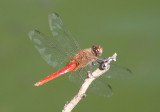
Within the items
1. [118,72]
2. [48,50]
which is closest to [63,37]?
[48,50]

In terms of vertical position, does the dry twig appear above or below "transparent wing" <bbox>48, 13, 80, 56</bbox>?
Answer: below

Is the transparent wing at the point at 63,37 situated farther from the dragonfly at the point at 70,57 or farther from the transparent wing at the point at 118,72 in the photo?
the transparent wing at the point at 118,72

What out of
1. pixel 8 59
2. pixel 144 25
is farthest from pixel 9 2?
pixel 144 25

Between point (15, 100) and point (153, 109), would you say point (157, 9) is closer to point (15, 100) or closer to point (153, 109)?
point (153, 109)

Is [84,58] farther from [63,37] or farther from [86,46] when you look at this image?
[86,46]

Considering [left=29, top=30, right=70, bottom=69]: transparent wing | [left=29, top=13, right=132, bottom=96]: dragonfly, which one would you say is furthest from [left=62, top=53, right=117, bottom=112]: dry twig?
[left=29, top=30, right=70, bottom=69]: transparent wing

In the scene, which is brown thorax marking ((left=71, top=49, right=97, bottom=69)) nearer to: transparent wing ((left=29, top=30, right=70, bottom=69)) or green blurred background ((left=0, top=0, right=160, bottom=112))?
transparent wing ((left=29, top=30, right=70, bottom=69))
